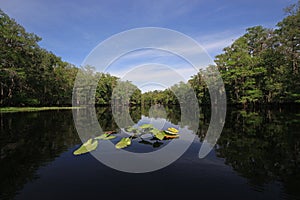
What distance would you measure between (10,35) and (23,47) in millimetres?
3899

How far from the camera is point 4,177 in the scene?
5031 mm

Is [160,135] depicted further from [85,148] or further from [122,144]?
[85,148]

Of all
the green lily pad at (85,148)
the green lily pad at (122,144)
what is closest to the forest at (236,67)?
the green lily pad at (122,144)

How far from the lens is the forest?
27.5 m

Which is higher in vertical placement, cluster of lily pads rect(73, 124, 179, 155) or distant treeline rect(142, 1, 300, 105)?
distant treeline rect(142, 1, 300, 105)

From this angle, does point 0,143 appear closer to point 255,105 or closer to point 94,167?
point 94,167

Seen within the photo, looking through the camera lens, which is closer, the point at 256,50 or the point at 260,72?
the point at 260,72

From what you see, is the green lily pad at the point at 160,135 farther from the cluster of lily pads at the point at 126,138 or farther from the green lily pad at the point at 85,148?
the green lily pad at the point at 85,148

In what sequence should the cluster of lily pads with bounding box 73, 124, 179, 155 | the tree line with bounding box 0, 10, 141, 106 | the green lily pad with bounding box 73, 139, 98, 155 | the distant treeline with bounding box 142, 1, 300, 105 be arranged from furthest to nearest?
1. the tree line with bounding box 0, 10, 141, 106
2. the distant treeline with bounding box 142, 1, 300, 105
3. the cluster of lily pads with bounding box 73, 124, 179, 155
4. the green lily pad with bounding box 73, 139, 98, 155

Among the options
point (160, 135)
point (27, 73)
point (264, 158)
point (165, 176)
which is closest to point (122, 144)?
point (160, 135)

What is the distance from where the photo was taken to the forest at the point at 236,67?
90.4 ft

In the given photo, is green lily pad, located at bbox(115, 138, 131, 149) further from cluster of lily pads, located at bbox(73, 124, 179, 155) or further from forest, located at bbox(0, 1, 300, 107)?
forest, located at bbox(0, 1, 300, 107)

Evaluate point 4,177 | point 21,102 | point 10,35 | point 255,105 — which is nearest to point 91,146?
point 4,177

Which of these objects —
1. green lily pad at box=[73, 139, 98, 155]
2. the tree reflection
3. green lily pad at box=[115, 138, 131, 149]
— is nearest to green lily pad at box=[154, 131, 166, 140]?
green lily pad at box=[115, 138, 131, 149]
